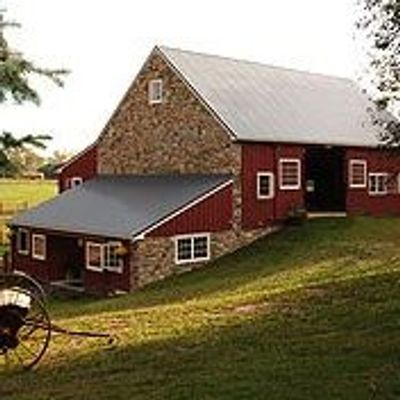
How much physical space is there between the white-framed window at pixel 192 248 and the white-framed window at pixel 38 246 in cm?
→ 811

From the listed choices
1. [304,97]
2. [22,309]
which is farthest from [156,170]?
[22,309]

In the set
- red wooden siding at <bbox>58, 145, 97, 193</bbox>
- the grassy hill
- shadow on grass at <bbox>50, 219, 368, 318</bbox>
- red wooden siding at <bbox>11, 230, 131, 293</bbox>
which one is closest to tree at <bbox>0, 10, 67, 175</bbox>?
the grassy hill

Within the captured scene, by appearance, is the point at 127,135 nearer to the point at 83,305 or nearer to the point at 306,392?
the point at 83,305

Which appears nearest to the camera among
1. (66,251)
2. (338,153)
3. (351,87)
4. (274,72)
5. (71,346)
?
(71,346)

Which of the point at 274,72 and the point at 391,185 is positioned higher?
the point at 274,72

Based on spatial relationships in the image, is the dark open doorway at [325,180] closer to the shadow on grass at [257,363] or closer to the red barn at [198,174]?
the red barn at [198,174]

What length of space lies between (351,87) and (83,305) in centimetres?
2623

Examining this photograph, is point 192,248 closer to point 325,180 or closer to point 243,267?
point 243,267

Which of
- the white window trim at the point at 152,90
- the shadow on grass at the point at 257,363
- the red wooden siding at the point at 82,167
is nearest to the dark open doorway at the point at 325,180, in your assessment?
the white window trim at the point at 152,90

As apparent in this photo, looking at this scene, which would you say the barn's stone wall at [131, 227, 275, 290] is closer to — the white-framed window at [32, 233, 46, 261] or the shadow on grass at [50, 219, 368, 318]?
the shadow on grass at [50, 219, 368, 318]

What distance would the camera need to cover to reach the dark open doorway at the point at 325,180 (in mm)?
41781

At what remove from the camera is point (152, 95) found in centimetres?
4044

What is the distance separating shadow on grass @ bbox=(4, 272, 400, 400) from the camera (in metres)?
10.9

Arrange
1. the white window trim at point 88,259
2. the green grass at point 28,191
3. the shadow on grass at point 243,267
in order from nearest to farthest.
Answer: the shadow on grass at point 243,267
the white window trim at point 88,259
the green grass at point 28,191
